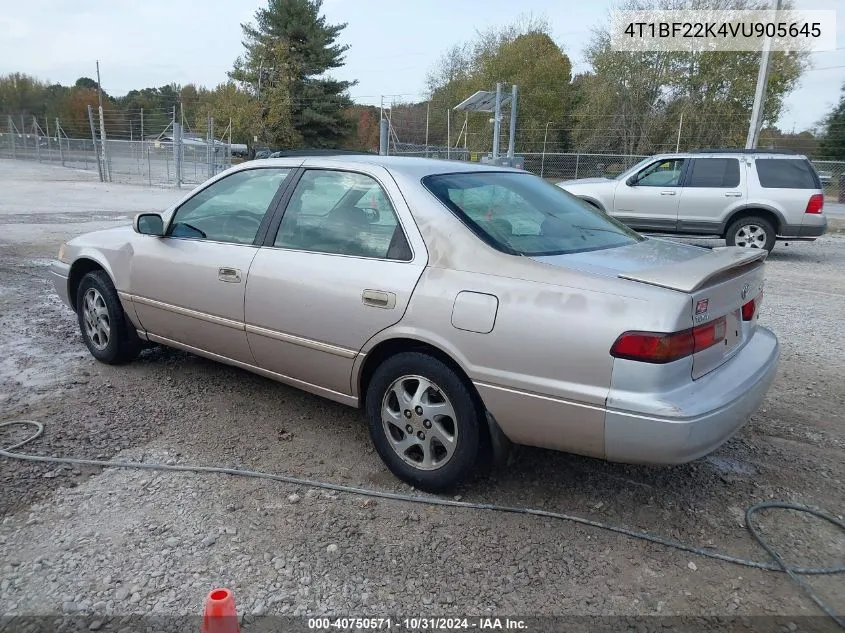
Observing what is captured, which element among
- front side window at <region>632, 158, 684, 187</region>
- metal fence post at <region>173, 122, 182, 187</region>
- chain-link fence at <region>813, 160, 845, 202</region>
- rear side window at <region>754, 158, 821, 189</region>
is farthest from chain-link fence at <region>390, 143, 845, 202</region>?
rear side window at <region>754, 158, 821, 189</region>

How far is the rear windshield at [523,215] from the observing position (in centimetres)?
308

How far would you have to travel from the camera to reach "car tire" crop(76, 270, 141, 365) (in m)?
4.51

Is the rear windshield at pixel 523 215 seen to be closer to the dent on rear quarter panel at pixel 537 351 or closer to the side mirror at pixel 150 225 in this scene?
the dent on rear quarter panel at pixel 537 351

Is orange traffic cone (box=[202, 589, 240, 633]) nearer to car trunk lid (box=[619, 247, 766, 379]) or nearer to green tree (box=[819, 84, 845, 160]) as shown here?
car trunk lid (box=[619, 247, 766, 379])

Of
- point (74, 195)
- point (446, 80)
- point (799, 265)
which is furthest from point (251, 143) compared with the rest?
point (799, 265)

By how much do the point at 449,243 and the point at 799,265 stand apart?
961 centimetres

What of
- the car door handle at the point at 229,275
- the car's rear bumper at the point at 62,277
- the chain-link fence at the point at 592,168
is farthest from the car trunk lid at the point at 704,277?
the chain-link fence at the point at 592,168

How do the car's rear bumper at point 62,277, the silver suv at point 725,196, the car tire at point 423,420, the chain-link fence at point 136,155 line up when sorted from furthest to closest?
the chain-link fence at point 136,155 → the silver suv at point 725,196 → the car's rear bumper at point 62,277 → the car tire at point 423,420

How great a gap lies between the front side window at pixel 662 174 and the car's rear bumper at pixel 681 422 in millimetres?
9260

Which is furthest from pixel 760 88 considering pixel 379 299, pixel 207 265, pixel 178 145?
pixel 178 145

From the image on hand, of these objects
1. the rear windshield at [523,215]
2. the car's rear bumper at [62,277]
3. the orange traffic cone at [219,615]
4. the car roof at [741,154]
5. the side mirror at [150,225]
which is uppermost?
the car roof at [741,154]

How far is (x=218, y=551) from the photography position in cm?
264

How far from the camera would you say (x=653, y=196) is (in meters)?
11.3

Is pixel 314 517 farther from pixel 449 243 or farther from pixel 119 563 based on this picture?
pixel 449 243
